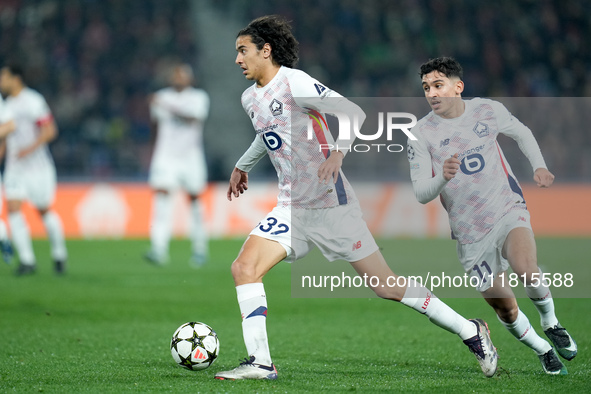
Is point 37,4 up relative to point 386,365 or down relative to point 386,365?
up

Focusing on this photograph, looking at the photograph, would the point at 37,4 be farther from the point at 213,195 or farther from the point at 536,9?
the point at 536,9

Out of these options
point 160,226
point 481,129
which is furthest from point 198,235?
point 481,129

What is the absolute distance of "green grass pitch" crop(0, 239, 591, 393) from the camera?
5.06 metres

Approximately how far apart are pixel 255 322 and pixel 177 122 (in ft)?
27.7

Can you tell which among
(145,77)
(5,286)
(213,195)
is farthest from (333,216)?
(145,77)

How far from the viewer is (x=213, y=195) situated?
54.0ft

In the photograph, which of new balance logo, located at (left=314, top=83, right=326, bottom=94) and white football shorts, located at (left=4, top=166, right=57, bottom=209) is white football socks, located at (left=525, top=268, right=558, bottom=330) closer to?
new balance logo, located at (left=314, top=83, right=326, bottom=94)

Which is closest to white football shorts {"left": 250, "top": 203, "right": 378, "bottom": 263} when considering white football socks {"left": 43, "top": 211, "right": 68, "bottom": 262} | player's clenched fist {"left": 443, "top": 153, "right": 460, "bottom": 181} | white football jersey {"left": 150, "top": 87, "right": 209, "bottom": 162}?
player's clenched fist {"left": 443, "top": 153, "right": 460, "bottom": 181}

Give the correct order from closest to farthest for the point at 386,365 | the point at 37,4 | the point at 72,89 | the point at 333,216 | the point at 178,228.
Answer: the point at 333,216 → the point at 386,365 → the point at 178,228 → the point at 72,89 → the point at 37,4

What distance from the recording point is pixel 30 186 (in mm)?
11266

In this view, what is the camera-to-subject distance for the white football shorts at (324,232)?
5.18 meters

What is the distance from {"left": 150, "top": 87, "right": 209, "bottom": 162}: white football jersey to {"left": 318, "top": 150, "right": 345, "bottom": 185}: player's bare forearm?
8.17 m

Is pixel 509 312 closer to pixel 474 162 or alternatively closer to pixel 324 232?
pixel 474 162

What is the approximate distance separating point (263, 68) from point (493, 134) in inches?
61.3
